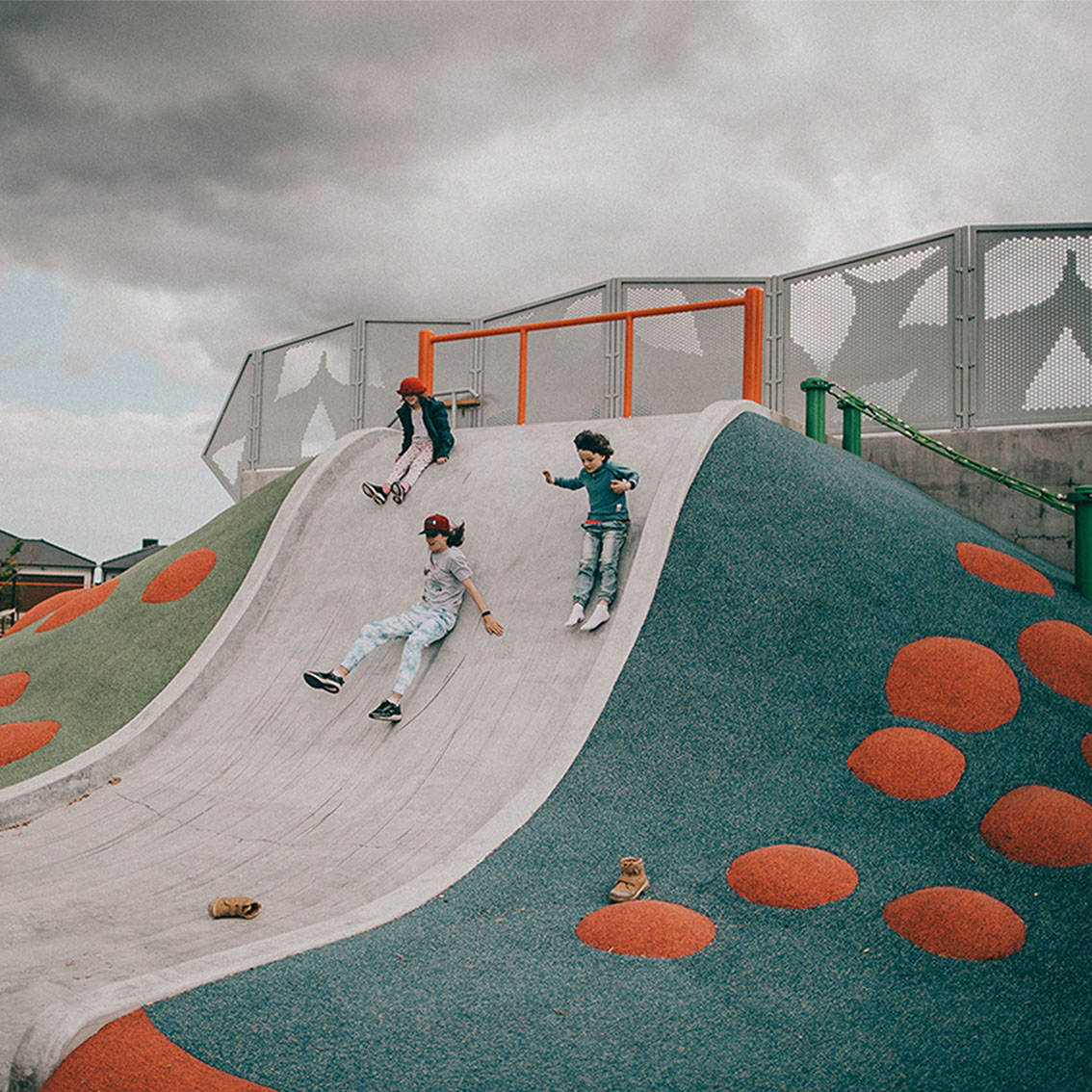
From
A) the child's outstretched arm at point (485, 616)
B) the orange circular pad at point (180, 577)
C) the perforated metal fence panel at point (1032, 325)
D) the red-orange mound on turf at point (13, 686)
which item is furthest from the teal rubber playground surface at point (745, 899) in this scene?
the red-orange mound on turf at point (13, 686)

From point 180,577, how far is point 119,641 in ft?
3.63

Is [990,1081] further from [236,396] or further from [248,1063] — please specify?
[236,396]

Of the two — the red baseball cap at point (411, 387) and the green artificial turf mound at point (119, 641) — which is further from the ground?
the red baseball cap at point (411, 387)

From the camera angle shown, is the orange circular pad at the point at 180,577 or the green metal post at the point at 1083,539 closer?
the green metal post at the point at 1083,539

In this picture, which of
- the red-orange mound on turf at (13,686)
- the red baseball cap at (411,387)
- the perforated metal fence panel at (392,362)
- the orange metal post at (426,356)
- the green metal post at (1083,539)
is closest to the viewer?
the green metal post at (1083,539)

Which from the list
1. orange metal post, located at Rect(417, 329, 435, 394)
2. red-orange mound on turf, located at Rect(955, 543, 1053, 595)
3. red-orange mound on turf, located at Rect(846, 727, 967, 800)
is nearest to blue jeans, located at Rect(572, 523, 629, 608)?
red-orange mound on turf, located at Rect(846, 727, 967, 800)

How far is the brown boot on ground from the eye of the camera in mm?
5246

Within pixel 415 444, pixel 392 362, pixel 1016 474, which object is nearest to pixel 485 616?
pixel 415 444

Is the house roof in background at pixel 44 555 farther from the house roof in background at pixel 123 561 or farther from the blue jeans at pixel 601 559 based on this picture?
the blue jeans at pixel 601 559

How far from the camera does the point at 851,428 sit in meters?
11.3

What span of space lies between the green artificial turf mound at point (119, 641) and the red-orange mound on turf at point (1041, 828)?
721 centimetres

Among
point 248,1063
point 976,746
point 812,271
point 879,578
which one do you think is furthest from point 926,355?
point 248,1063

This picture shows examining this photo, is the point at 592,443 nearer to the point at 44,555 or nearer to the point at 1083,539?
the point at 1083,539

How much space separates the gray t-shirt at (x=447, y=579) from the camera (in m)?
8.32
